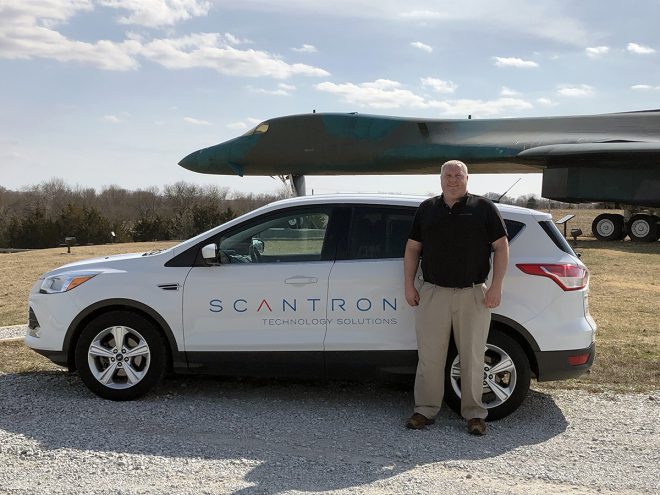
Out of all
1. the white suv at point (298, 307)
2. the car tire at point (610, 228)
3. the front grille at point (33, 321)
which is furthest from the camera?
the car tire at point (610, 228)

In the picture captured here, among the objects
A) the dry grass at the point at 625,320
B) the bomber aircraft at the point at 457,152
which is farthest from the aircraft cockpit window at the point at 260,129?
the dry grass at the point at 625,320

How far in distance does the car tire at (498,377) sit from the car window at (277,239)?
137 cm

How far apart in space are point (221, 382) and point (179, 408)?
831mm

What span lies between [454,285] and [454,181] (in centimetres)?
72

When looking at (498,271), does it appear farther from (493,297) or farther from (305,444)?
(305,444)

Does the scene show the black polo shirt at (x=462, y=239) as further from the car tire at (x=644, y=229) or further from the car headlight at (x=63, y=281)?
the car tire at (x=644, y=229)

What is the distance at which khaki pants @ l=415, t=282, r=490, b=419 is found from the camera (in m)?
4.62

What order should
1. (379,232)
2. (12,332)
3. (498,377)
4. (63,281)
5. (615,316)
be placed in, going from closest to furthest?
(498,377) < (379,232) < (63,281) < (12,332) < (615,316)

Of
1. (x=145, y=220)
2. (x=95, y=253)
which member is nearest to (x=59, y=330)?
(x=95, y=253)

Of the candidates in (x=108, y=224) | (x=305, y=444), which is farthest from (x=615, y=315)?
(x=108, y=224)

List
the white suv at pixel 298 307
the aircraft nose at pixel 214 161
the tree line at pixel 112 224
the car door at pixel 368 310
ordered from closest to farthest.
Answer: the white suv at pixel 298 307
the car door at pixel 368 310
the aircraft nose at pixel 214 161
the tree line at pixel 112 224

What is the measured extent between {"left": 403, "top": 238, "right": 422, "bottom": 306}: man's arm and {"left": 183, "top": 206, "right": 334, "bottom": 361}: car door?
0.63m

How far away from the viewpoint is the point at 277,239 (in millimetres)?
5281

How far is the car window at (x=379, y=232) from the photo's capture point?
509 cm
